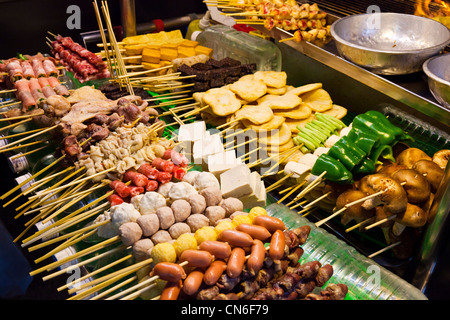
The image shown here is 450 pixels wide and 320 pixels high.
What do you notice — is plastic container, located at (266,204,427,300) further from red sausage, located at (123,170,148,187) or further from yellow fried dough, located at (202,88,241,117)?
yellow fried dough, located at (202,88,241,117)

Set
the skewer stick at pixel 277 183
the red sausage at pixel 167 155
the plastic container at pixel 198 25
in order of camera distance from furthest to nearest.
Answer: the plastic container at pixel 198 25 → the skewer stick at pixel 277 183 → the red sausage at pixel 167 155

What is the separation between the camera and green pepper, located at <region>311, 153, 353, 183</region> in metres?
2.94

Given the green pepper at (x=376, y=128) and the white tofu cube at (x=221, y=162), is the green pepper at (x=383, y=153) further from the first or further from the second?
the white tofu cube at (x=221, y=162)

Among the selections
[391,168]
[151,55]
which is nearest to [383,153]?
[391,168]

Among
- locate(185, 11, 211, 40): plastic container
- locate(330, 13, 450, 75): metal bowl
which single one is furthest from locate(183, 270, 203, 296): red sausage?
locate(185, 11, 211, 40): plastic container

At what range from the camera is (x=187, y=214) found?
98.7 inches

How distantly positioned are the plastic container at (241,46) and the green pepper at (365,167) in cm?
219

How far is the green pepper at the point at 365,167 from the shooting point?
304 cm

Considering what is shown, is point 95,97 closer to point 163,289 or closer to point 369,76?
point 163,289

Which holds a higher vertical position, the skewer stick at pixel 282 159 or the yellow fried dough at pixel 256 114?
the yellow fried dough at pixel 256 114

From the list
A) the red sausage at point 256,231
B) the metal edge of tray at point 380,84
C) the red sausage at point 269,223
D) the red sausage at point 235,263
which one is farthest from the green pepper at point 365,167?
the red sausage at point 235,263

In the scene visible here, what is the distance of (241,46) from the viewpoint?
5012mm

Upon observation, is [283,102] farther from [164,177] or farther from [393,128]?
[164,177]

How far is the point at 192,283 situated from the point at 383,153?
207cm
